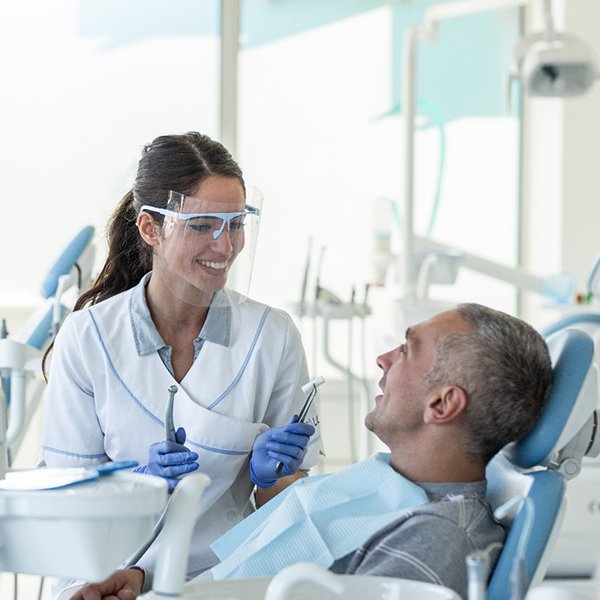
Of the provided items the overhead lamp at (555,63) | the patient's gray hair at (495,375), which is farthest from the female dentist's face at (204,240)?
the overhead lamp at (555,63)

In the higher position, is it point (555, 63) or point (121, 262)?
point (555, 63)

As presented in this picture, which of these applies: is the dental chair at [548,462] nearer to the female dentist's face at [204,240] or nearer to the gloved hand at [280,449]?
the gloved hand at [280,449]

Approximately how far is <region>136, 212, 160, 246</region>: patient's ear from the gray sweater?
609 mm

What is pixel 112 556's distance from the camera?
925 mm

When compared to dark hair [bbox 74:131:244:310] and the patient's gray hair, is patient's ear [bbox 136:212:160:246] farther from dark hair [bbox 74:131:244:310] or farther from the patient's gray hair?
the patient's gray hair

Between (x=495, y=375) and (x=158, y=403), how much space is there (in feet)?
1.84

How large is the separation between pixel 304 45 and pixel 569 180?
4.78 ft

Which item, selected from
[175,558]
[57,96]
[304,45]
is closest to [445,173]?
[304,45]

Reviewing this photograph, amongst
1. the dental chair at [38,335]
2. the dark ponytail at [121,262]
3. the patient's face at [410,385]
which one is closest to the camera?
the patient's face at [410,385]

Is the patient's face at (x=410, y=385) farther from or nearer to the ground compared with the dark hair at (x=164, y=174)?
nearer to the ground

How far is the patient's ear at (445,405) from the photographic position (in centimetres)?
146

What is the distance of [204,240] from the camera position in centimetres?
162

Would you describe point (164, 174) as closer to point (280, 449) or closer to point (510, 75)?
point (280, 449)

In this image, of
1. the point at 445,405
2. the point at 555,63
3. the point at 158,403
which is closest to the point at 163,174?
the point at 158,403
